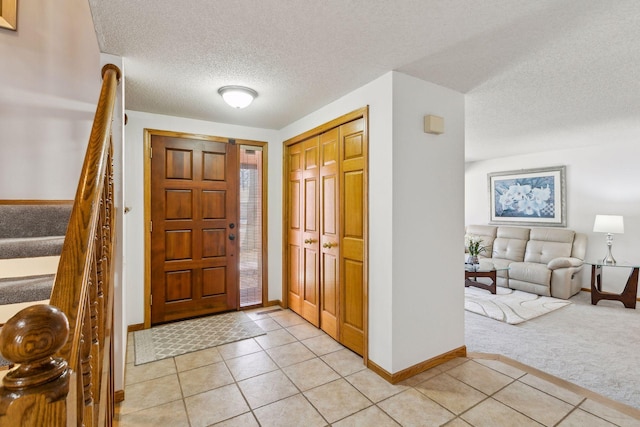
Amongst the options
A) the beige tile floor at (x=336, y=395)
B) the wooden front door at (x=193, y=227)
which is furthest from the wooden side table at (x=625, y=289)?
the wooden front door at (x=193, y=227)

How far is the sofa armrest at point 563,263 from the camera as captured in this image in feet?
15.1

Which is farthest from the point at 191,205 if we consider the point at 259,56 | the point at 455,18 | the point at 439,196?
the point at 455,18

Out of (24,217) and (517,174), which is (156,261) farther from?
(517,174)

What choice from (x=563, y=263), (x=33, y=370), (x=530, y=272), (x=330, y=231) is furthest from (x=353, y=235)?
(x=563, y=263)

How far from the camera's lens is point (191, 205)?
141 inches

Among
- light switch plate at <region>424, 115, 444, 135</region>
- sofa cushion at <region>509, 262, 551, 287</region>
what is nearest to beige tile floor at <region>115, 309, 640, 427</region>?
light switch plate at <region>424, 115, 444, 135</region>

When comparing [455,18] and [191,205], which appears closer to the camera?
[455,18]

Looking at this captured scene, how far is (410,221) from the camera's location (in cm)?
246

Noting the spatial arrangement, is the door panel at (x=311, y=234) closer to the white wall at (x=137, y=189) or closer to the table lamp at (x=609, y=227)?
the white wall at (x=137, y=189)

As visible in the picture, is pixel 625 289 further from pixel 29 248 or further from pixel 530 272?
pixel 29 248

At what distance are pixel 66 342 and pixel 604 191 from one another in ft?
21.1

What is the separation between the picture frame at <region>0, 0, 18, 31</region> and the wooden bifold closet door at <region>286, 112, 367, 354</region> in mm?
2559

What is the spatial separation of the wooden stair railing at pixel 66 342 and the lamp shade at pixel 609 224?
5.83 meters

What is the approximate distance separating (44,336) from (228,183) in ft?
11.2
